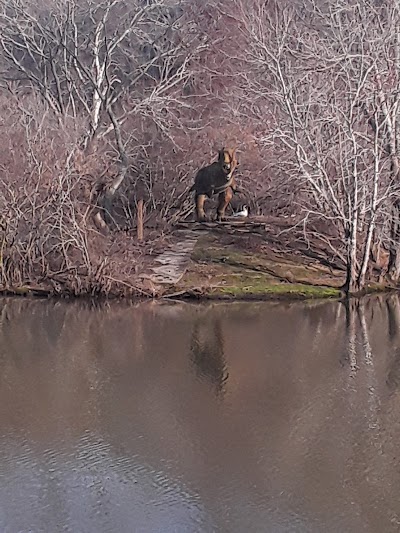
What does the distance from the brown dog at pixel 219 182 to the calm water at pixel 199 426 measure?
473cm

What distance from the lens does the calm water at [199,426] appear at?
5.55 meters

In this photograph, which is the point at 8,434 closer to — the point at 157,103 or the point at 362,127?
the point at 362,127

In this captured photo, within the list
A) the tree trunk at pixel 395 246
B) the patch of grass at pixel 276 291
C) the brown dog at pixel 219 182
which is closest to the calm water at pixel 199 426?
the patch of grass at pixel 276 291

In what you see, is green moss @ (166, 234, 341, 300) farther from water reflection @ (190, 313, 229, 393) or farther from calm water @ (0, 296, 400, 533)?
calm water @ (0, 296, 400, 533)

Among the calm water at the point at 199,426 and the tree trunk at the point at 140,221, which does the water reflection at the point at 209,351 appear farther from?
the tree trunk at the point at 140,221

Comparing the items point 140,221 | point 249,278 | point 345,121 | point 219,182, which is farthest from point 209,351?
point 140,221

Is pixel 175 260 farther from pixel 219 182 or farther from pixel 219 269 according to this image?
pixel 219 182

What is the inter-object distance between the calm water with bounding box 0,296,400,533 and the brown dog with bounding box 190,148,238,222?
4.73m

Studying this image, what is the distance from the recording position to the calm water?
5.55 metres

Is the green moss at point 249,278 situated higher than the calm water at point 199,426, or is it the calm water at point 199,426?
the green moss at point 249,278

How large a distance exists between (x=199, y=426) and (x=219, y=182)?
970cm

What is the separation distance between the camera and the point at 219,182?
16.5 meters

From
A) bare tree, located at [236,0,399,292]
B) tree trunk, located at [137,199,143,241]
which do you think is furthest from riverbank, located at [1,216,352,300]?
bare tree, located at [236,0,399,292]

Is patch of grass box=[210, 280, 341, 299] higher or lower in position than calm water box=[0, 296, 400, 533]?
higher
